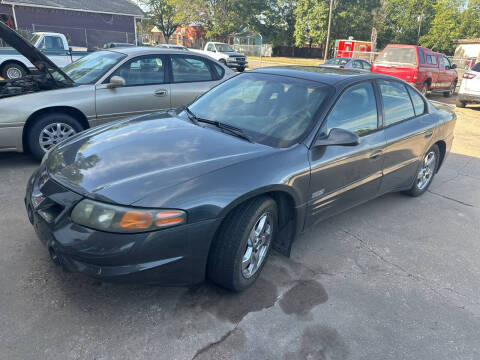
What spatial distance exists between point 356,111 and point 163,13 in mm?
44923

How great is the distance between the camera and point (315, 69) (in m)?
3.68

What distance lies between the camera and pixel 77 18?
26656 millimetres

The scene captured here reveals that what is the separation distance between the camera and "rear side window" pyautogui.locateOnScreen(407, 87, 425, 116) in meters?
4.14

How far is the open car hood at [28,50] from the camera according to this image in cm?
441

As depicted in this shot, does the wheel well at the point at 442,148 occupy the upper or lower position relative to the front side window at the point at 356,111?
lower

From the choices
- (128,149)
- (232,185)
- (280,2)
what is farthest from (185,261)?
(280,2)

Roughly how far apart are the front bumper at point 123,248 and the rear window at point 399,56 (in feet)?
41.1

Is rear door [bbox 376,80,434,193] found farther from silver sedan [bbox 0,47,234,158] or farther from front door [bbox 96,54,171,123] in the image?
front door [bbox 96,54,171,123]

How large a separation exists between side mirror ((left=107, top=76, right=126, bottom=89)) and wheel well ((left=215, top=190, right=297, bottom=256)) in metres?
3.26

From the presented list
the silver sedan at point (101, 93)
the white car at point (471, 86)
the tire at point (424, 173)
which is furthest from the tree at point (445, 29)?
the silver sedan at point (101, 93)

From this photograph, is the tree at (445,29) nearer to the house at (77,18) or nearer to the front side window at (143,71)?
the house at (77,18)

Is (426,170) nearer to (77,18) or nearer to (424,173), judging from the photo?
(424,173)

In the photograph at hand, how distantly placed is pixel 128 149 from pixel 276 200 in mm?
1167

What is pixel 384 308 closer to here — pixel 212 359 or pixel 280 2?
pixel 212 359
